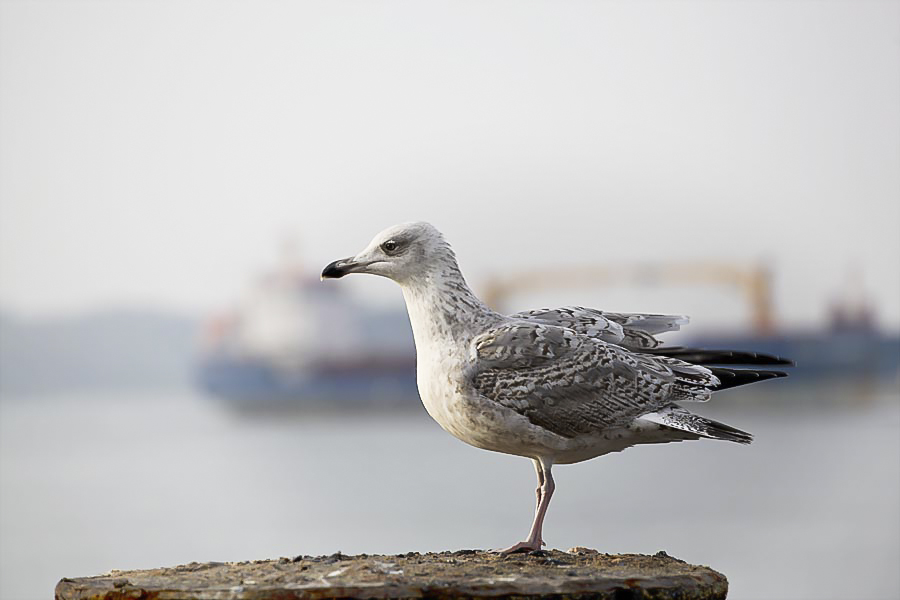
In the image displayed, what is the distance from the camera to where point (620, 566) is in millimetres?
3162

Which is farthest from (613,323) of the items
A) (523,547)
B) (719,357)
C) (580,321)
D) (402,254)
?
(523,547)

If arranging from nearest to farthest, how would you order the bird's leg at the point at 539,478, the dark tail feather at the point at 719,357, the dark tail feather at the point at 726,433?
the dark tail feather at the point at 726,433, the bird's leg at the point at 539,478, the dark tail feather at the point at 719,357

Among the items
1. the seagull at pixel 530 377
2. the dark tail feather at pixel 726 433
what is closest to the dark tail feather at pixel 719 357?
the seagull at pixel 530 377

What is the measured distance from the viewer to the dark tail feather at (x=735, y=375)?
147 inches

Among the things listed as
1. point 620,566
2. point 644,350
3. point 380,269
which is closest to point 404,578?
point 620,566

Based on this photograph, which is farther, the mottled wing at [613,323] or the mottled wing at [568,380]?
the mottled wing at [613,323]

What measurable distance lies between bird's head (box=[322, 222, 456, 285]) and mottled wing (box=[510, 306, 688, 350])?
1.21 feet

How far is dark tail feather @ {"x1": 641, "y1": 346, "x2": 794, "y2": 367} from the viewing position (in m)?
3.84

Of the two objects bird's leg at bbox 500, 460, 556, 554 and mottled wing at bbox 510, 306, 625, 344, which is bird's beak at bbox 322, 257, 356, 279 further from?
bird's leg at bbox 500, 460, 556, 554

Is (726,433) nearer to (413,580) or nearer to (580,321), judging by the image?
(580,321)

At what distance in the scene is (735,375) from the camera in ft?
12.5

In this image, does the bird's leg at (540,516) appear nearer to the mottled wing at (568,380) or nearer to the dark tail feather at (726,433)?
the mottled wing at (568,380)

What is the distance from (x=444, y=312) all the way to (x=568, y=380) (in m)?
0.46

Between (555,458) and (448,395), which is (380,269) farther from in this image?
(555,458)
